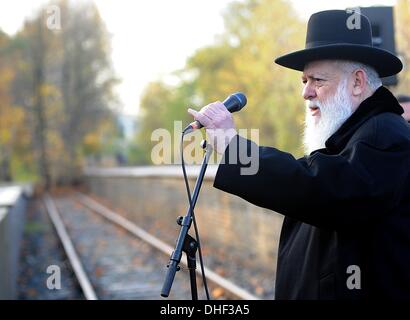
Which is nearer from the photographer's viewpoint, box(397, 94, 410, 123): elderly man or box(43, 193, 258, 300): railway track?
box(397, 94, 410, 123): elderly man

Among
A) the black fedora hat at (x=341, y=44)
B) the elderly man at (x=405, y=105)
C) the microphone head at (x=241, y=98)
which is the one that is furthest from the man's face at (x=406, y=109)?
the microphone head at (x=241, y=98)

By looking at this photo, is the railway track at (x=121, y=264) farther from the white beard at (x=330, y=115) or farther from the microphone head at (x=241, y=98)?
the microphone head at (x=241, y=98)

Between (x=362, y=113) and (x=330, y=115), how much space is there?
148mm

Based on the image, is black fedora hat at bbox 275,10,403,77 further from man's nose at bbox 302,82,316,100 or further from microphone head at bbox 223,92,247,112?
microphone head at bbox 223,92,247,112

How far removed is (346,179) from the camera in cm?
204

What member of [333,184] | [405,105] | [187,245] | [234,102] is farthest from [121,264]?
[333,184]

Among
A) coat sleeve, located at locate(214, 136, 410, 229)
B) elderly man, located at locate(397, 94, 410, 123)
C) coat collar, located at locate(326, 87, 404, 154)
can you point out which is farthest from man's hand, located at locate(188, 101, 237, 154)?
elderly man, located at locate(397, 94, 410, 123)

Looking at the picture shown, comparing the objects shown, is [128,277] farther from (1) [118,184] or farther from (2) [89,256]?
(1) [118,184]

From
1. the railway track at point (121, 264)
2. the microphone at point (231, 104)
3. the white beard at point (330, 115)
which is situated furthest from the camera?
the railway track at point (121, 264)

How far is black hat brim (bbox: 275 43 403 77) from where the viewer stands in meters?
2.35

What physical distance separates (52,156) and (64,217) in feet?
86.3

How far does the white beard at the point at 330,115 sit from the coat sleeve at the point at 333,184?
0.28 metres

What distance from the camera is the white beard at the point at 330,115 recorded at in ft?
7.86
